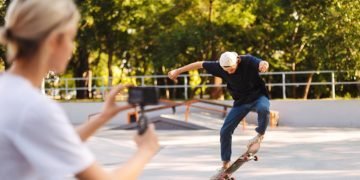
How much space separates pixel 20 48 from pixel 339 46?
62.2 ft

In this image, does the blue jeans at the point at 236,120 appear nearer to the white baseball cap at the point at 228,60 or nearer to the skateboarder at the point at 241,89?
the skateboarder at the point at 241,89

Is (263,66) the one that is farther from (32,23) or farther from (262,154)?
(32,23)

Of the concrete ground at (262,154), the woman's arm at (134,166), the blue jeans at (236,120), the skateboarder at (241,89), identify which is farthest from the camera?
the concrete ground at (262,154)

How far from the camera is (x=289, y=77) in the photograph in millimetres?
29172

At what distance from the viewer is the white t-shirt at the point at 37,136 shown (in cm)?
163

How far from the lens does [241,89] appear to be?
8406 mm

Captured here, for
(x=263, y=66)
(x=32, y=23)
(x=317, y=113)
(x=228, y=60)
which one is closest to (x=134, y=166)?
(x=32, y=23)

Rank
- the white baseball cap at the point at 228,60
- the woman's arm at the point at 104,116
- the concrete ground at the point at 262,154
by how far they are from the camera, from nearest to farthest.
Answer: the woman's arm at the point at 104,116
the white baseball cap at the point at 228,60
the concrete ground at the point at 262,154

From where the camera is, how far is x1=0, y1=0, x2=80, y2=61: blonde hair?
5.57 feet

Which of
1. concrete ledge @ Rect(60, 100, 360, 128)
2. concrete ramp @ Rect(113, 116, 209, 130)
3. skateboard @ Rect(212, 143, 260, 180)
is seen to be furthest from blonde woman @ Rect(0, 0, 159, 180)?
concrete ledge @ Rect(60, 100, 360, 128)

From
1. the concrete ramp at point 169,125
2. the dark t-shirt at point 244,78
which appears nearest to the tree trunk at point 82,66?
the concrete ramp at point 169,125

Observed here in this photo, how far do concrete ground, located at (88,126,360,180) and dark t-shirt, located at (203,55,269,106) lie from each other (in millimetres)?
1106

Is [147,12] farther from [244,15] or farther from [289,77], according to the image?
[289,77]

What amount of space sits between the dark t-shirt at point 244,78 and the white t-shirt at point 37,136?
21.6ft
